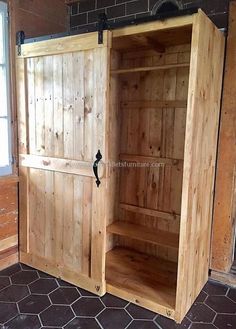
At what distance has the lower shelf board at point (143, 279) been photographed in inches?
84.7

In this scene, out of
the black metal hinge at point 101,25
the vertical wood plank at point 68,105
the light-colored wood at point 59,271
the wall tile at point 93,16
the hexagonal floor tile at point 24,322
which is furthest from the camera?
the wall tile at point 93,16

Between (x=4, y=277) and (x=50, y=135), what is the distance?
1320 millimetres

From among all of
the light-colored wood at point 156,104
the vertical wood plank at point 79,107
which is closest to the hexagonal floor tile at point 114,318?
the vertical wood plank at point 79,107

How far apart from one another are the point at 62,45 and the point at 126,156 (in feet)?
3.88

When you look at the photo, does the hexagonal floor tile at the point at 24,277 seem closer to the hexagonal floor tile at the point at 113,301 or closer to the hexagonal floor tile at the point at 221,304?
the hexagonal floor tile at the point at 113,301

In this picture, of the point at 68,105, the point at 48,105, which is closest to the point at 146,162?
the point at 68,105

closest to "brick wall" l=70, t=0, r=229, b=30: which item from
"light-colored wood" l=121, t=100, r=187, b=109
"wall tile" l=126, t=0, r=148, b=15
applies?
"wall tile" l=126, t=0, r=148, b=15

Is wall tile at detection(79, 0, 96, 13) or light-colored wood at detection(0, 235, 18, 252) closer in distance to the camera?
light-colored wood at detection(0, 235, 18, 252)

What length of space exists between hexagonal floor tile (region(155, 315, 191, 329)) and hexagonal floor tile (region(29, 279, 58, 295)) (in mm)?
902

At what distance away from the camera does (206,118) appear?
207 cm

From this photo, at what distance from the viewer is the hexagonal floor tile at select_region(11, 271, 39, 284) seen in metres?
2.48

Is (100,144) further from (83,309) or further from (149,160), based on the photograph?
(83,309)

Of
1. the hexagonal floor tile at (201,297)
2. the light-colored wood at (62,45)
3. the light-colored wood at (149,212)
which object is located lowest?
the hexagonal floor tile at (201,297)

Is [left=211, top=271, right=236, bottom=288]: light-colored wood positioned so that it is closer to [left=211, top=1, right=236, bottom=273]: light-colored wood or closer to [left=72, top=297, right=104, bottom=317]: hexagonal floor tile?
[left=211, top=1, right=236, bottom=273]: light-colored wood
